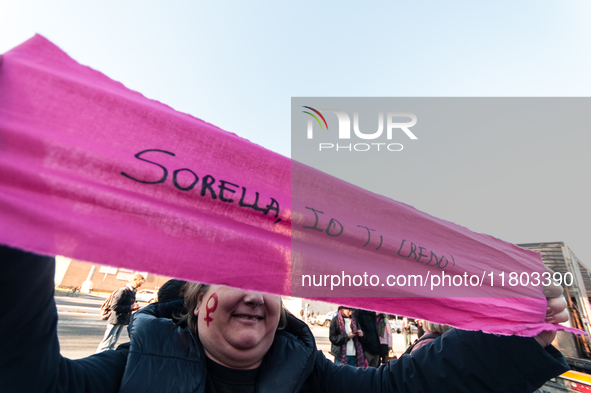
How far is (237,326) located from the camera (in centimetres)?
144

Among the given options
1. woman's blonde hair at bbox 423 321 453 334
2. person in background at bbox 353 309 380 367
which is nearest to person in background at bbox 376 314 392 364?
person in background at bbox 353 309 380 367

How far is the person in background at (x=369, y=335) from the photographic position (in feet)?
18.3

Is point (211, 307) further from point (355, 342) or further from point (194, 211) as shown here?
point (355, 342)

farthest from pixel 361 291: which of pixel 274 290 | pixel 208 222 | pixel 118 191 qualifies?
pixel 118 191

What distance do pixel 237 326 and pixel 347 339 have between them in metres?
4.69

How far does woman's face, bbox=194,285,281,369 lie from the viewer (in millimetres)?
1415

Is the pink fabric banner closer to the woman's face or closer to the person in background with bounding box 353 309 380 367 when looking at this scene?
the woman's face

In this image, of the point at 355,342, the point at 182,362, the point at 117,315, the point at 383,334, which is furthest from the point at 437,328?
the point at 117,315

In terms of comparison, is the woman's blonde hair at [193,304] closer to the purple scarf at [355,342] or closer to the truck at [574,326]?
the purple scarf at [355,342]

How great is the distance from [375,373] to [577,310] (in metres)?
8.08

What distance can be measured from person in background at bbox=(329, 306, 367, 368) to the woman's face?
435 cm

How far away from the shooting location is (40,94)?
93 cm

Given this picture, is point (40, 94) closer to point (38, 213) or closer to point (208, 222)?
point (38, 213)

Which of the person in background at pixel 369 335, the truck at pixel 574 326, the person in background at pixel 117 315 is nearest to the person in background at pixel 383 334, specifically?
the person in background at pixel 369 335
